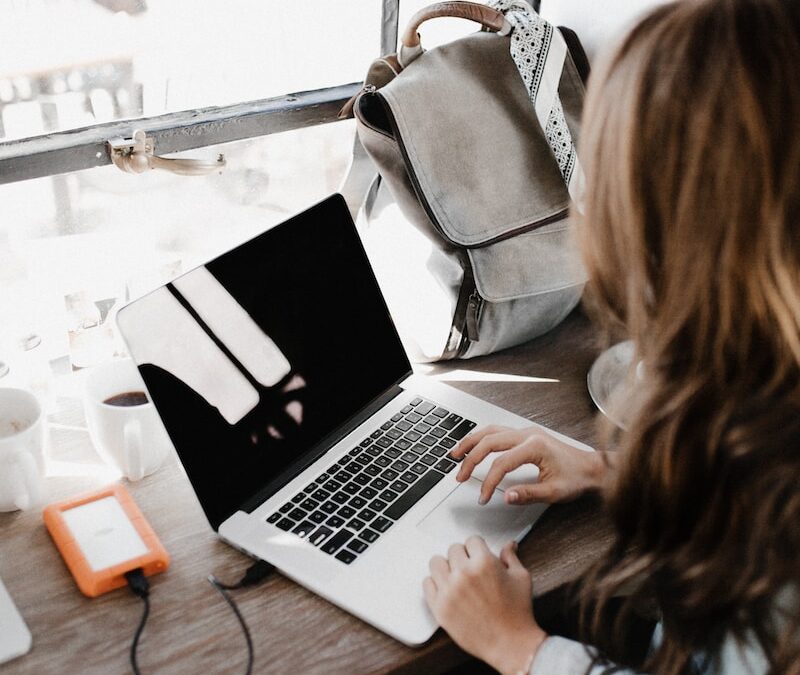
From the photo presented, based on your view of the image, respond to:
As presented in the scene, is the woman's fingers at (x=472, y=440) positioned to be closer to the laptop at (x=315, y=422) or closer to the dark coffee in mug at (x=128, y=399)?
the laptop at (x=315, y=422)

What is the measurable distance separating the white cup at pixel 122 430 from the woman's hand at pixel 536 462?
323 millimetres

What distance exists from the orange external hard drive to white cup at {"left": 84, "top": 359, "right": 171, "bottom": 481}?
35mm

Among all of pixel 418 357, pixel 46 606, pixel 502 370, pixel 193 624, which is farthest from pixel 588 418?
pixel 46 606

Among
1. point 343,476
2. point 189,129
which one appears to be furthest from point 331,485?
point 189,129

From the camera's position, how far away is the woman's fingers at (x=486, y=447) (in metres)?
0.89

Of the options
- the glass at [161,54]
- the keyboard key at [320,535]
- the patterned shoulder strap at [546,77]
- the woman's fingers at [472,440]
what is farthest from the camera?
the patterned shoulder strap at [546,77]

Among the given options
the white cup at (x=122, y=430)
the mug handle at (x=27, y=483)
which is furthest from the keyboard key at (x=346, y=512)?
the mug handle at (x=27, y=483)

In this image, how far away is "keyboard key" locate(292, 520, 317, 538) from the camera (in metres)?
0.82

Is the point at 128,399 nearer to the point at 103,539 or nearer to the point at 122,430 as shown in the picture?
the point at 122,430

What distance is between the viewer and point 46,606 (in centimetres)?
76

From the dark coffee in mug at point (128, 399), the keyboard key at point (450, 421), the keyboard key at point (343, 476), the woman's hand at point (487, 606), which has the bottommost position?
the woman's hand at point (487, 606)

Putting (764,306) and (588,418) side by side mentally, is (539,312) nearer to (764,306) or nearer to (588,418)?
(588,418)

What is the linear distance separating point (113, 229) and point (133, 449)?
1.29 feet

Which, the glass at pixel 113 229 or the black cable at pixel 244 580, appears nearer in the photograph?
the black cable at pixel 244 580
